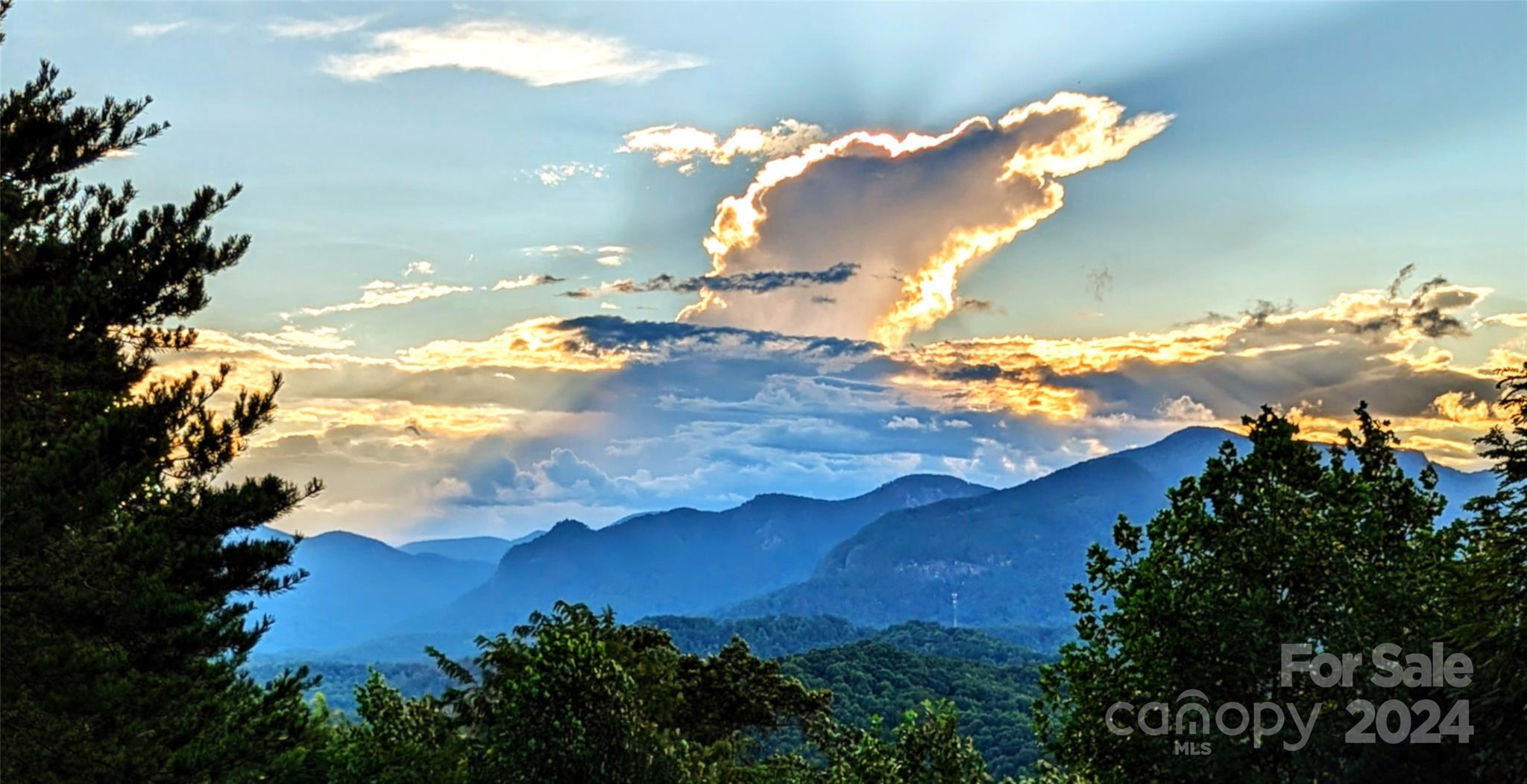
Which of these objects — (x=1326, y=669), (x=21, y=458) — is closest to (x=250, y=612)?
(x=21, y=458)

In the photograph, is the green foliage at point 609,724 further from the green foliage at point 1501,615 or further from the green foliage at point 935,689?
the green foliage at point 935,689

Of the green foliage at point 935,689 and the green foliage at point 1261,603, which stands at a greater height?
the green foliage at point 1261,603

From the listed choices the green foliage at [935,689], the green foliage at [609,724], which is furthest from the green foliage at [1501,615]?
the green foliage at [935,689]

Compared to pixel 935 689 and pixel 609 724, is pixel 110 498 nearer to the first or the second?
pixel 609 724

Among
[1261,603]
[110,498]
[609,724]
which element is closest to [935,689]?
[609,724]

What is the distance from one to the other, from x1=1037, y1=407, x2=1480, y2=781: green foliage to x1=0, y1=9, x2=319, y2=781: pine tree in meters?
16.6

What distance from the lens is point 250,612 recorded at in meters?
28.1

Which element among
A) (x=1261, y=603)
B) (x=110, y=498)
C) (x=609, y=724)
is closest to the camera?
(x=110, y=498)

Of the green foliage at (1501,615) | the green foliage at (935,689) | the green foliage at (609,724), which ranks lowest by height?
the green foliage at (935,689)

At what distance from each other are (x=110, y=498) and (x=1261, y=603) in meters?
19.6

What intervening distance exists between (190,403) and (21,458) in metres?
3.35

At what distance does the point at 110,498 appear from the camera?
19.2 meters

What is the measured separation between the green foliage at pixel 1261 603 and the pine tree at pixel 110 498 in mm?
16562

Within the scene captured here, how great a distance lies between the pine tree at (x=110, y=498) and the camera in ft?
63.9
